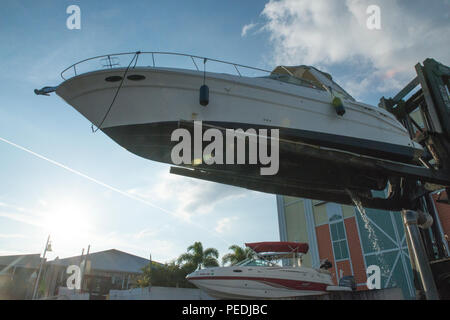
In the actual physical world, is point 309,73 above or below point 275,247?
above

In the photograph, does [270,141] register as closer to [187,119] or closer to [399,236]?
[187,119]

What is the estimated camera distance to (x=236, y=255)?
16203 millimetres

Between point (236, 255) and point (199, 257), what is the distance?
2117 mm

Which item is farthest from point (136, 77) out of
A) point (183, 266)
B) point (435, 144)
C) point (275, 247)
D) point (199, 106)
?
point (183, 266)

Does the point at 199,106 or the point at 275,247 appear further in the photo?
the point at 275,247

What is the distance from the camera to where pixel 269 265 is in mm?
5434

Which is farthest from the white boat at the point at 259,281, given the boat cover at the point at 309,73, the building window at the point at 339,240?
the building window at the point at 339,240

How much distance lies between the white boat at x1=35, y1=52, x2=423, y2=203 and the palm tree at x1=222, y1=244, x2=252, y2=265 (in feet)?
42.3

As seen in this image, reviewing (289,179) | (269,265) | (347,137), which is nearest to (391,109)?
(347,137)

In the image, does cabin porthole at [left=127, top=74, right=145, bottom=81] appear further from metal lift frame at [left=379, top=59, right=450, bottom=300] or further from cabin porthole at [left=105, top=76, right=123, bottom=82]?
metal lift frame at [left=379, top=59, right=450, bottom=300]

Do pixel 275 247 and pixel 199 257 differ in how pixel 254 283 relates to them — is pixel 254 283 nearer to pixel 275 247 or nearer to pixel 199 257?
pixel 275 247

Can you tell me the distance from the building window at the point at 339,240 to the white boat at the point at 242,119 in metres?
7.28

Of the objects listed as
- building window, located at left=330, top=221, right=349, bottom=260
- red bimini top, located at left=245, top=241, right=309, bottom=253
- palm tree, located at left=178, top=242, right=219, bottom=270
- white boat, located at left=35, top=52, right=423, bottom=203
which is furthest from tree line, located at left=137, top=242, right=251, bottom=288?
white boat, located at left=35, top=52, right=423, bottom=203

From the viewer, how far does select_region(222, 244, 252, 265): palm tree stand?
635 inches
